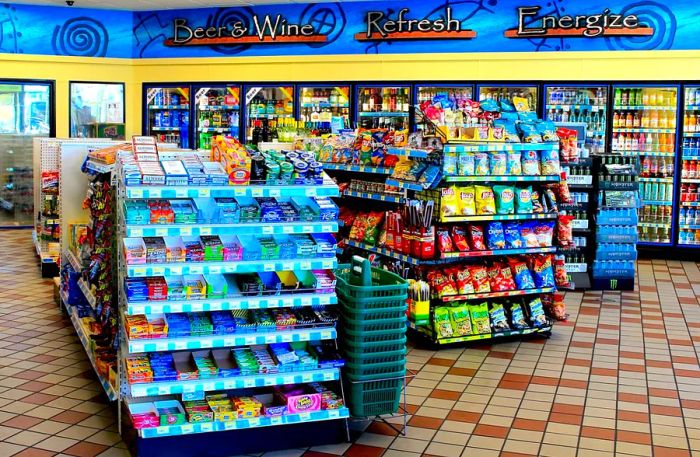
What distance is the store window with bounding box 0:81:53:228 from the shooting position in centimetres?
1323

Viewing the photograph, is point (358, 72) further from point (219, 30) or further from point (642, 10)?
point (642, 10)

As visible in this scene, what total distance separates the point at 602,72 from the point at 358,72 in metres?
Result: 3.36

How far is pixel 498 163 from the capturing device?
7.09 metres

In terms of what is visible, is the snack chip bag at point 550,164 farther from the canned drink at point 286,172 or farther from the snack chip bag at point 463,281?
the canned drink at point 286,172

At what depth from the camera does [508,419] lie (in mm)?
5352

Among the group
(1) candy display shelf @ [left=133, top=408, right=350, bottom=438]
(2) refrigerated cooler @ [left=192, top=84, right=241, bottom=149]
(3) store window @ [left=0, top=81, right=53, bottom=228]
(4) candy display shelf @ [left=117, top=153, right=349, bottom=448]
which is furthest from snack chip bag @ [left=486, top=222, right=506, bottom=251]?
(3) store window @ [left=0, top=81, right=53, bottom=228]

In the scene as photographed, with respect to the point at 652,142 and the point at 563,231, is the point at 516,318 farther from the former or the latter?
the point at 652,142

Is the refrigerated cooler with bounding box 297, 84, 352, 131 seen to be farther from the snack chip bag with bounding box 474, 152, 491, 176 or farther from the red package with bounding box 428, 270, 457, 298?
the red package with bounding box 428, 270, 457, 298

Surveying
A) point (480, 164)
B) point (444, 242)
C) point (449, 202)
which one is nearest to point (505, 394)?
point (444, 242)

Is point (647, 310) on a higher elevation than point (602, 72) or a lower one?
lower

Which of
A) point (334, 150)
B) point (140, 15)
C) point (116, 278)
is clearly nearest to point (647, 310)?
point (334, 150)

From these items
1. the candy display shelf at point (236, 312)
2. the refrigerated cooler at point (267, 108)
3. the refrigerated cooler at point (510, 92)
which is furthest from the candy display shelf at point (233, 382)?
the refrigerated cooler at point (267, 108)

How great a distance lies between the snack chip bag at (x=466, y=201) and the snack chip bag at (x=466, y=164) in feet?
0.45

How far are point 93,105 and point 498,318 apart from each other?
894 centimetres
